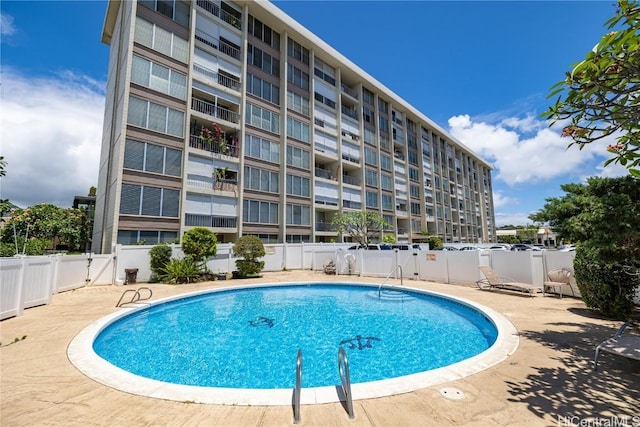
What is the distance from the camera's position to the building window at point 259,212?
77.1 ft

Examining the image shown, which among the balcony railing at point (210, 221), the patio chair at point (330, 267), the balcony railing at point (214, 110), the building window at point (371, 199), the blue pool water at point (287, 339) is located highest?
the balcony railing at point (214, 110)

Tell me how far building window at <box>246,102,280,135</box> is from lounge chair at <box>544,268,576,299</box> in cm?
2294

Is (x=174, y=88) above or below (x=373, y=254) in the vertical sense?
above

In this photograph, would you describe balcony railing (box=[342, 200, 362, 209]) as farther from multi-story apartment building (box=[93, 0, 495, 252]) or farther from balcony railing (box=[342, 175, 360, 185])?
balcony railing (box=[342, 175, 360, 185])

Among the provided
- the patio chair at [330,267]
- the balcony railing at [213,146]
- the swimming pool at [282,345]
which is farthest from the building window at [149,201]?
the patio chair at [330,267]

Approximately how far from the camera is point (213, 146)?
72.1ft

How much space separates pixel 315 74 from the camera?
102 feet

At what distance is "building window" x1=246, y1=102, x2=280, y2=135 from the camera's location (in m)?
24.6

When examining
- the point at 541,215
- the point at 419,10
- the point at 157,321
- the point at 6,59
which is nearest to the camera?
the point at 157,321

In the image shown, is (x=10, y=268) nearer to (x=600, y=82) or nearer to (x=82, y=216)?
(x=600, y=82)

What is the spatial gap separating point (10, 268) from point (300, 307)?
881 centimetres

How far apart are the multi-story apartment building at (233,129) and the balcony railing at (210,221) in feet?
0.26

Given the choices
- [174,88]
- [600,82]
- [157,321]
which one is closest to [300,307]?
[157,321]

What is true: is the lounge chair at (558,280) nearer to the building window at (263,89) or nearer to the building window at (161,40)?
the building window at (263,89)
